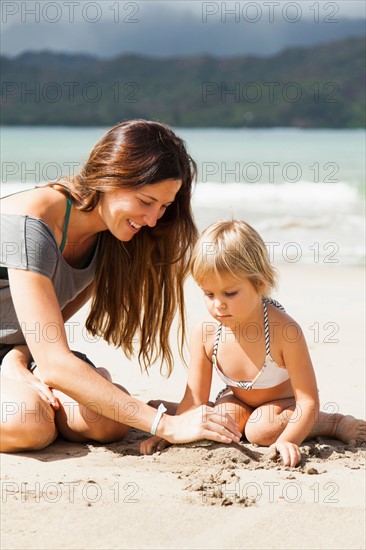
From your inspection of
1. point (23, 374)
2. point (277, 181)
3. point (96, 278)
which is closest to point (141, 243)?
point (96, 278)

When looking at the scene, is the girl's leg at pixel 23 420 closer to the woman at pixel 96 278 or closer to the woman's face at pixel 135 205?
the woman at pixel 96 278

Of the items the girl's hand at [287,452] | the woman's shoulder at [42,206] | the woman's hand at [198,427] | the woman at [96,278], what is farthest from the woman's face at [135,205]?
the girl's hand at [287,452]

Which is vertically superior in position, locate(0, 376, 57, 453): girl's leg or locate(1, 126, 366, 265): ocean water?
locate(0, 376, 57, 453): girl's leg

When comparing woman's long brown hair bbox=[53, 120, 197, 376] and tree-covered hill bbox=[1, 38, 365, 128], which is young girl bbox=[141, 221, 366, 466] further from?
tree-covered hill bbox=[1, 38, 365, 128]

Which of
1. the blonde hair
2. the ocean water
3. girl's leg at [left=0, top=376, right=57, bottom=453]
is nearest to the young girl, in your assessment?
the blonde hair

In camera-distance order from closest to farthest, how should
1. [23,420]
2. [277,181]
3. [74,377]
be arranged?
1. [74,377]
2. [23,420]
3. [277,181]

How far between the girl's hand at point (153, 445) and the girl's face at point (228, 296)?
1.70 ft

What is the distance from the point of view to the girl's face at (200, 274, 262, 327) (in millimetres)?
3146

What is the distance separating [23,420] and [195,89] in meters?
38.3

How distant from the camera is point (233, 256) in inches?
123

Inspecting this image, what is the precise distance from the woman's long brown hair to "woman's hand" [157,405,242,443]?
403 millimetres

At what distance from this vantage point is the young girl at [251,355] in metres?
3.16

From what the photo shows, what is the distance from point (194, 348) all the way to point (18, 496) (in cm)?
97

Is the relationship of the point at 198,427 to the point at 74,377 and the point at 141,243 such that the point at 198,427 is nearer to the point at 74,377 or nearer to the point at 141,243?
the point at 74,377
